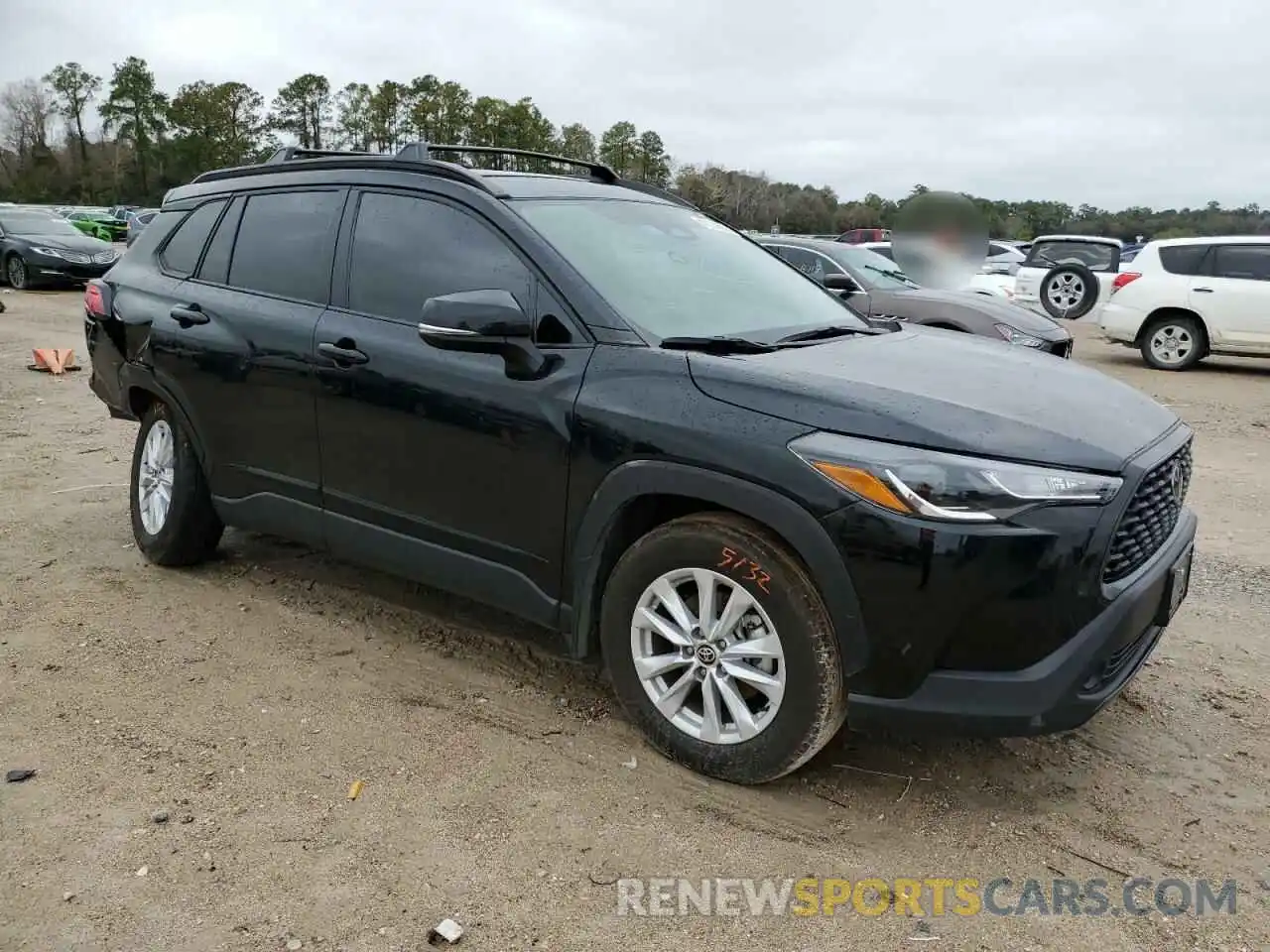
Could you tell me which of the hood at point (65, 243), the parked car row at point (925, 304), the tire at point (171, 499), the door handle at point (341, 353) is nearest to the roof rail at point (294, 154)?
the door handle at point (341, 353)

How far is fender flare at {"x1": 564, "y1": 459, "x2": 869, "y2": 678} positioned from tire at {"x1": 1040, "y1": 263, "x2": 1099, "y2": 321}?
14.1 m

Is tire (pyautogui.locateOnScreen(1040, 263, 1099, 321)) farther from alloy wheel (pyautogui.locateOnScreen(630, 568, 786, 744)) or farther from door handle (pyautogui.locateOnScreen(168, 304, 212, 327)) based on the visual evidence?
alloy wheel (pyautogui.locateOnScreen(630, 568, 786, 744))

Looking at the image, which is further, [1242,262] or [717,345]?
[1242,262]

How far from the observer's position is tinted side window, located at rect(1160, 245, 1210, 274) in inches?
484

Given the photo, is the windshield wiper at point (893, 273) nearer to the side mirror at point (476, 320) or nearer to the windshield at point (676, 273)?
the windshield at point (676, 273)

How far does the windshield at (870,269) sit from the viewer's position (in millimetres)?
10078

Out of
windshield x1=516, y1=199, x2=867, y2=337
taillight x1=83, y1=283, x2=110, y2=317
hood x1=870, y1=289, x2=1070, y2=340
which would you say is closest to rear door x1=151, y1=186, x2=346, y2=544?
taillight x1=83, y1=283, x2=110, y2=317

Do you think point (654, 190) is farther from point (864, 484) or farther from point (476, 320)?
point (864, 484)

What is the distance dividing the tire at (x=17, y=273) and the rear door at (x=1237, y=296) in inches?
753

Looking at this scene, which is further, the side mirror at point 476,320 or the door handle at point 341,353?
the door handle at point 341,353

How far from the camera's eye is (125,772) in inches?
120

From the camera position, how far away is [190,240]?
4.66 meters

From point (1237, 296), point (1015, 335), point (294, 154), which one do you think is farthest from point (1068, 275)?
point (294, 154)

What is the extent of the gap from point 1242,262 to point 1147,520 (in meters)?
11.2
